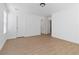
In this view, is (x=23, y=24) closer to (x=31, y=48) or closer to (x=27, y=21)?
(x=27, y=21)

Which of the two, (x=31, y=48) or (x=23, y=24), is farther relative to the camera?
(x=31, y=48)

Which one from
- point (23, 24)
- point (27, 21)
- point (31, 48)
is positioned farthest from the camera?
point (31, 48)

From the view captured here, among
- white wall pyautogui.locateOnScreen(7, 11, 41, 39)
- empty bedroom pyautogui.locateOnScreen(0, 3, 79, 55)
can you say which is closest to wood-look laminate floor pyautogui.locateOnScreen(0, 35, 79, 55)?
empty bedroom pyautogui.locateOnScreen(0, 3, 79, 55)

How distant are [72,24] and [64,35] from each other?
283 millimetres

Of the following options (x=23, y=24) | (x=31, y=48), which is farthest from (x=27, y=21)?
(x=31, y=48)

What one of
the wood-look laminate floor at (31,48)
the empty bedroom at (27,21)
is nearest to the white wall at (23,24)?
the empty bedroom at (27,21)

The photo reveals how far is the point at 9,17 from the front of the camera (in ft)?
4.37

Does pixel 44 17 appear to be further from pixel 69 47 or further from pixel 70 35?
pixel 69 47

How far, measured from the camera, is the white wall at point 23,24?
1.34m

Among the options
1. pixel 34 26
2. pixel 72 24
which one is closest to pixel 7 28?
pixel 34 26

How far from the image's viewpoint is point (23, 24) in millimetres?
1479

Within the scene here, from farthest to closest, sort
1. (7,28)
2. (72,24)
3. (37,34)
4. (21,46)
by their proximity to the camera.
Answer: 1. (21,46)
2. (72,24)
3. (37,34)
4. (7,28)

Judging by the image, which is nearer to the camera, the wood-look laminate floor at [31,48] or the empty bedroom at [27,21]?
the empty bedroom at [27,21]

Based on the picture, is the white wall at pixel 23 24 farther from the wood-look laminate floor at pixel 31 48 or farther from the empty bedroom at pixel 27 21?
the wood-look laminate floor at pixel 31 48
